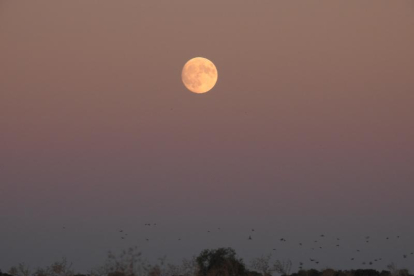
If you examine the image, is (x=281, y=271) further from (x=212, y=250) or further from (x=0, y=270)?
(x=0, y=270)

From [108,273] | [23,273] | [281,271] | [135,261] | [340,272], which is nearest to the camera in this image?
[135,261]

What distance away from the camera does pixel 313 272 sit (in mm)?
74188

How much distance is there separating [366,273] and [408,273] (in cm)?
832

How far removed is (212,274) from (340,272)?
16.5m

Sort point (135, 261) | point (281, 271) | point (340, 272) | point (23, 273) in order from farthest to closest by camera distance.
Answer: point (340, 272) → point (281, 271) → point (23, 273) → point (135, 261)

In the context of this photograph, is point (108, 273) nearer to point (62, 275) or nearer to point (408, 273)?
point (62, 275)

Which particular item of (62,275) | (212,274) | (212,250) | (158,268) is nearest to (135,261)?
(158,268)

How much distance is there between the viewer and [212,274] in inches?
2436

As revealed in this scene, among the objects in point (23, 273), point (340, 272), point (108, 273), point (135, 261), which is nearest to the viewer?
point (135, 261)

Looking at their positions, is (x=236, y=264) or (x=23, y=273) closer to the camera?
(x=23, y=273)

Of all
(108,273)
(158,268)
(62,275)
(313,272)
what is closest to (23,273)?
(62,275)

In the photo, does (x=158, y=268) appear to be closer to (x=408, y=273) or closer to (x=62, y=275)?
(x=62, y=275)

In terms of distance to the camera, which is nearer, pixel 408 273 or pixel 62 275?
pixel 62 275

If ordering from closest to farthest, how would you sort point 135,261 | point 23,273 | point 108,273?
point 135,261 → point 108,273 → point 23,273
